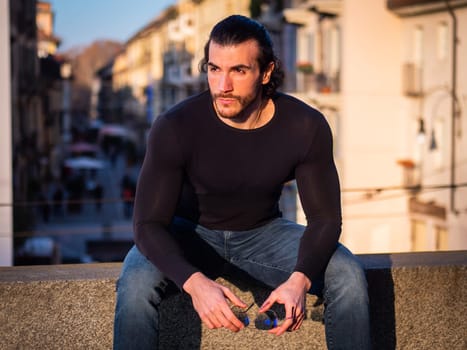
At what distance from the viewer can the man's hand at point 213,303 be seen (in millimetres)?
2492

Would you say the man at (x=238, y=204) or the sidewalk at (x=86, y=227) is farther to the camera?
the sidewalk at (x=86, y=227)

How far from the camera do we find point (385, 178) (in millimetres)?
26688

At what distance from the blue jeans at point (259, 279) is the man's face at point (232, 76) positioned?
0.35 m

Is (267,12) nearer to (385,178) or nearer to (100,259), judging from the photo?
(385,178)

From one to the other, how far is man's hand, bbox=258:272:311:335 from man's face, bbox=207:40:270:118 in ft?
1.54

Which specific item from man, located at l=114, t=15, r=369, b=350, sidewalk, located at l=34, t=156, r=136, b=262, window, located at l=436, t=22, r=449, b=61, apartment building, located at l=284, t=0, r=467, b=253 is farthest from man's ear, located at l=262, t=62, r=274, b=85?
window, located at l=436, t=22, r=449, b=61

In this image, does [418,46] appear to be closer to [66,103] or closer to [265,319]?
[265,319]

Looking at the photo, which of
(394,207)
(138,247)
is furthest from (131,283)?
(394,207)

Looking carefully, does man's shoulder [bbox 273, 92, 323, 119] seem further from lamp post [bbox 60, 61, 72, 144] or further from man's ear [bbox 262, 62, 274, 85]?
lamp post [bbox 60, 61, 72, 144]

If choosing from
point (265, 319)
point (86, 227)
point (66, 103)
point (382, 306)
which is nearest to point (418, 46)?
point (86, 227)

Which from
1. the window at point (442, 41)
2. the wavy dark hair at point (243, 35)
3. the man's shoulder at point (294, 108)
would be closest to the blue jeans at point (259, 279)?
the man's shoulder at point (294, 108)

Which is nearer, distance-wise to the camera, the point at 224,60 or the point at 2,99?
the point at 224,60

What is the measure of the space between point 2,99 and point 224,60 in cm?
2003

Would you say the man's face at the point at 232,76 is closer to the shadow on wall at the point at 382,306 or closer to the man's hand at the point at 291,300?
the man's hand at the point at 291,300
